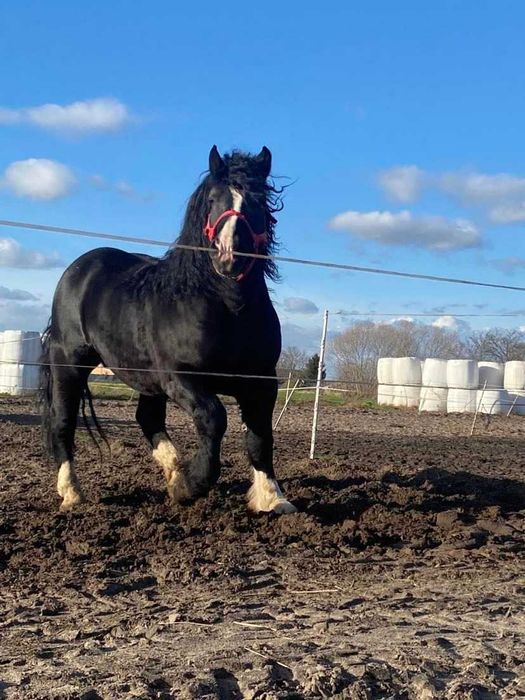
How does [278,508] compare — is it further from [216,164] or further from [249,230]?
[216,164]

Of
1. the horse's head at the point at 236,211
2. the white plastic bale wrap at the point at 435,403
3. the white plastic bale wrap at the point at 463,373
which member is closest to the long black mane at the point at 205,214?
the horse's head at the point at 236,211

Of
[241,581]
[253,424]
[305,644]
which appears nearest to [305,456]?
[253,424]

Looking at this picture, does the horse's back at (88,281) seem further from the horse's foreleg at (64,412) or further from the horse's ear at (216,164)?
the horse's ear at (216,164)

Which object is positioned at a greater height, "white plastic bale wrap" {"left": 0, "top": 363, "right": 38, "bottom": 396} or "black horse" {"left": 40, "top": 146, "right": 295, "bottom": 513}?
"black horse" {"left": 40, "top": 146, "right": 295, "bottom": 513}

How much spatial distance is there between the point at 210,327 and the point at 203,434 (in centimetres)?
75

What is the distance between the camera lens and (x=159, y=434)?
24.0ft

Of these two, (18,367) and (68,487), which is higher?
(18,367)

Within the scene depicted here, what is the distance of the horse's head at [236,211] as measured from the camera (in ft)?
18.2

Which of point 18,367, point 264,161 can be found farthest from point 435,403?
point 264,161

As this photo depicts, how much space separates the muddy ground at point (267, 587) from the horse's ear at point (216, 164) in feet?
8.06

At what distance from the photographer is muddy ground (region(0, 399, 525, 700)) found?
2.92 meters

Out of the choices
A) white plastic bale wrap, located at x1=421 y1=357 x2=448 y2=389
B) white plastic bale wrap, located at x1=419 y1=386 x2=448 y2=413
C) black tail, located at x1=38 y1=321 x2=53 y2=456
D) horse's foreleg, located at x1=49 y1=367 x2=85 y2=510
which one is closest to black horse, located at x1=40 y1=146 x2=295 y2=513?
horse's foreleg, located at x1=49 y1=367 x2=85 y2=510

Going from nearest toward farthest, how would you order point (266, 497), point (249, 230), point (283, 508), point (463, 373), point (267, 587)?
point (267, 587) < point (249, 230) < point (283, 508) < point (266, 497) < point (463, 373)

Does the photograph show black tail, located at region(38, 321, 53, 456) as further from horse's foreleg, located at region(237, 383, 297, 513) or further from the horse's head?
the horse's head
